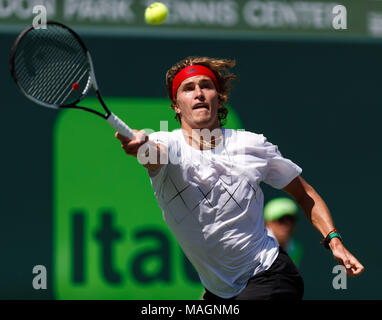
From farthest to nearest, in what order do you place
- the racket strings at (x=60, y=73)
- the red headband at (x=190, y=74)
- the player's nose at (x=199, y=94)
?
the red headband at (x=190, y=74) < the player's nose at (x=199, y=94) < the racket strings at (x=60, y=73)

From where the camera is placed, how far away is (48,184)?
6.24 meters

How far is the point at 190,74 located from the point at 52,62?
2.21ft

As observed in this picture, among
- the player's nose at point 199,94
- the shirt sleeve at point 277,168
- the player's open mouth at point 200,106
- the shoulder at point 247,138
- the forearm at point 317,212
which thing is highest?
the player's nose at point 199,94

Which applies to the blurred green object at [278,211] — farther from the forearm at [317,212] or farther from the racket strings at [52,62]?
the racket strings at [52,62]

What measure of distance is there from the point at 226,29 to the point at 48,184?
2.02m

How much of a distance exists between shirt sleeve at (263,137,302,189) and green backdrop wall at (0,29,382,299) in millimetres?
2812

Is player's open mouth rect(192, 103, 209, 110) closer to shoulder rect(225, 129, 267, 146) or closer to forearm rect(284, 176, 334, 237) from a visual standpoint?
shoulder rect(225, 129, 267, 146)

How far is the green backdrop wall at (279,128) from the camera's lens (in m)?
6.21

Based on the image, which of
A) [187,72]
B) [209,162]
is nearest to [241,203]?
[209,162]

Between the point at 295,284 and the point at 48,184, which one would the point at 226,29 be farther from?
the point at 295,284

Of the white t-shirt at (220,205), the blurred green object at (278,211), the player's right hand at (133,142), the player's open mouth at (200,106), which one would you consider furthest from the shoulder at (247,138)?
the blurred green object at (278,211)

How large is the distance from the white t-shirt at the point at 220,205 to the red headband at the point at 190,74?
36 centimetres

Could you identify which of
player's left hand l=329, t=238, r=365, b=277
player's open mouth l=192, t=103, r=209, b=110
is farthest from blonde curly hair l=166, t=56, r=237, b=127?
player's left hand l=329, t=238, r=365, b=277
